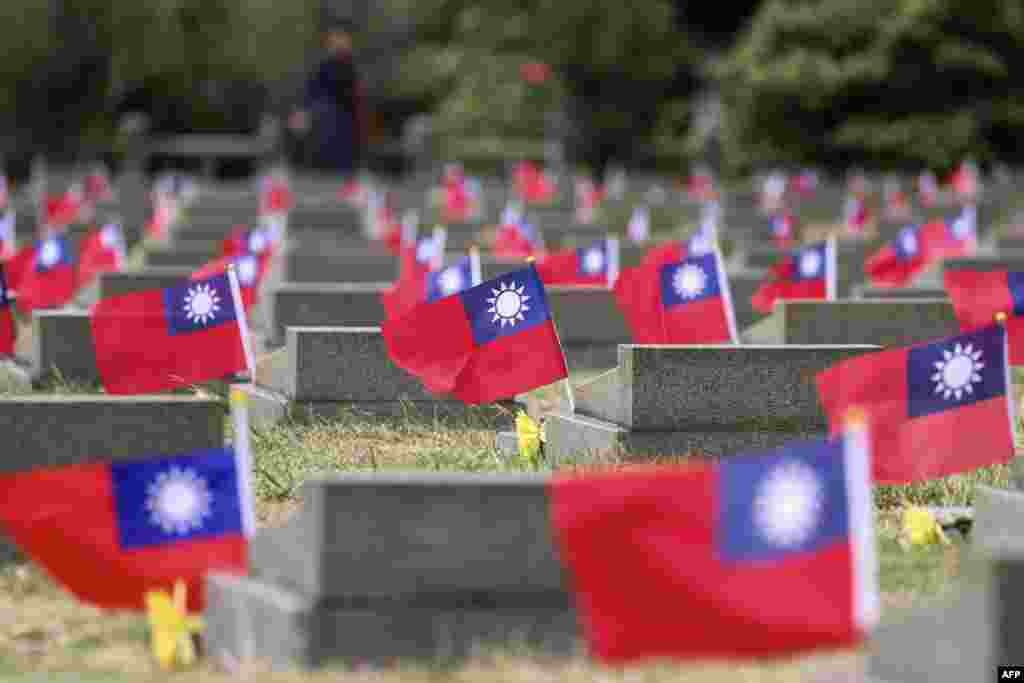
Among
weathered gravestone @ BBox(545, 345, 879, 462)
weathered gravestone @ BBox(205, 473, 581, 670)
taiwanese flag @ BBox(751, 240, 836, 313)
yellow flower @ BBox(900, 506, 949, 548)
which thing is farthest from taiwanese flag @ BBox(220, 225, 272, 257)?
weathered gravestone @ BBox(205, 473, 581, 670)

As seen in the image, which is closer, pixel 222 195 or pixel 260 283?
pixel 260 283

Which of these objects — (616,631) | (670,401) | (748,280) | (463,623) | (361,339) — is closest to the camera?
(616,631)

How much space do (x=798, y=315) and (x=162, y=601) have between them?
8.07 metres

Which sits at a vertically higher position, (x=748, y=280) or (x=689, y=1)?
(x=689, y=1)

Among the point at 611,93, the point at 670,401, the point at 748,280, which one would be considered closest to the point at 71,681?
the point at 670,401

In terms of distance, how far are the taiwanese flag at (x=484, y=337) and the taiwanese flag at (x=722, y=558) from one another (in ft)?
17.7

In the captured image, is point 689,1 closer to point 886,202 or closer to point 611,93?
point 611,93

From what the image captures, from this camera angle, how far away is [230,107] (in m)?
60.2

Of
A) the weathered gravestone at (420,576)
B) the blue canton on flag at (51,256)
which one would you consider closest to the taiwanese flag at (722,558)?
the weathered gravestone at (420,576)

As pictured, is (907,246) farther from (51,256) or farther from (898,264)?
(51,256)

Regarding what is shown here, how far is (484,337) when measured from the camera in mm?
13469

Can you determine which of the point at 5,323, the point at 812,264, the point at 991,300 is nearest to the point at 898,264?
the point at 812,264

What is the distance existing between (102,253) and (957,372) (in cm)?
1522

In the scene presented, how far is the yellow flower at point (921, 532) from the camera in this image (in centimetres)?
1128
